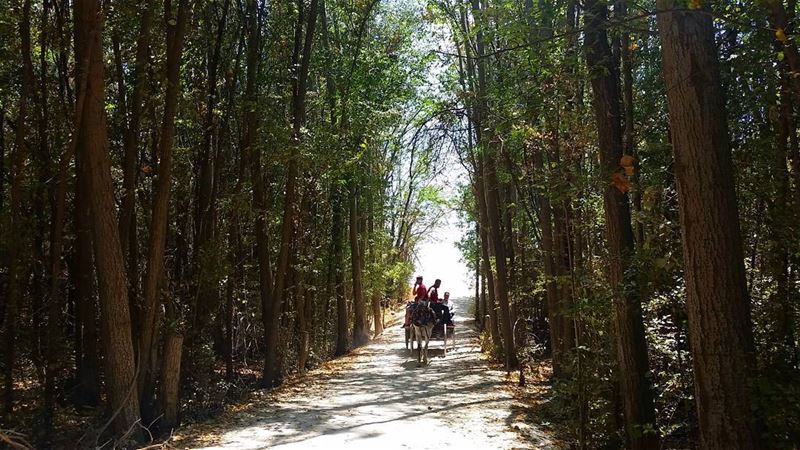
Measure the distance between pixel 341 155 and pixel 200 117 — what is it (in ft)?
11.2

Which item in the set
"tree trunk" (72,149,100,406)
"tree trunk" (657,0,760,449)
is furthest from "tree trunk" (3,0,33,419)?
"tree trunk" (657,0,760,449)

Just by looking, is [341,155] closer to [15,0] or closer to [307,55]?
[307,55]

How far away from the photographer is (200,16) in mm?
12234

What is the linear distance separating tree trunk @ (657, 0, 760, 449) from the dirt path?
3613 mm

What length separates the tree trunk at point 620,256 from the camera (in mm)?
6570

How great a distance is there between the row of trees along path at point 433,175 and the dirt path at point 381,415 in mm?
824

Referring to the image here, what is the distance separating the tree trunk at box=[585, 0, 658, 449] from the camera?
6570 millimetres

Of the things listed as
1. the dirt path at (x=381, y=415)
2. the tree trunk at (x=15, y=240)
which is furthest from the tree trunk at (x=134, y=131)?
the dirt path at (x=381, y=415)

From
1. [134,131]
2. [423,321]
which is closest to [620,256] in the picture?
[134,131]

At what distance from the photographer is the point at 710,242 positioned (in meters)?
4.88

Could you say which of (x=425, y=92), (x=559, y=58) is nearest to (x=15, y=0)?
(x=559, y=58)

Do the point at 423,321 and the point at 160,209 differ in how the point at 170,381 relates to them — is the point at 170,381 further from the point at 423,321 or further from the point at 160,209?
the point at 423,321

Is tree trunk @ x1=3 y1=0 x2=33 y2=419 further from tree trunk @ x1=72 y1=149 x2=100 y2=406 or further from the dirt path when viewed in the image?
the dirt path

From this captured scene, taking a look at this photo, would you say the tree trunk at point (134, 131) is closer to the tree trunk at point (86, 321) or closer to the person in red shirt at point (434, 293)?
the tree trunk at point (86, 321)
